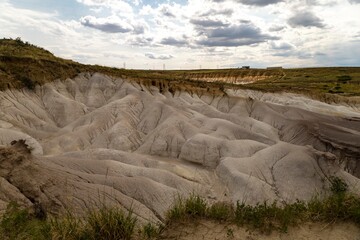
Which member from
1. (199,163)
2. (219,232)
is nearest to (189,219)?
(219,232)

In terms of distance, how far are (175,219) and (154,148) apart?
700 inches

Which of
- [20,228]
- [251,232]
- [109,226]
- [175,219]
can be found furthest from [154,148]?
[109,226]

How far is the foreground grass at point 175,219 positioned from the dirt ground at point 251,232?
0.11 m

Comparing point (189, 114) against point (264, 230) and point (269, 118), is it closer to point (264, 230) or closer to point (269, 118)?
point (269, 118)

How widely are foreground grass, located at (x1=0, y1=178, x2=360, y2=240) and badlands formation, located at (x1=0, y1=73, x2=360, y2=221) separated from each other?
240 centimetres

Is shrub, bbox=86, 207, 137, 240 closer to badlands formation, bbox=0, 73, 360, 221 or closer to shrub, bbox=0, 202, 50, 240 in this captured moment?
shrub, bbox=0, 202, 50, 240

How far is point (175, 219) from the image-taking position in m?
6.40

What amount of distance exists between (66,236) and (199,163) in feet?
56.1

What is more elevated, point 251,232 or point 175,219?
point 175,219

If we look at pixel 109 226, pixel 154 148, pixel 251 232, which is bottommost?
pixel 154 148

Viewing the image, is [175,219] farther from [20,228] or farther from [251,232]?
[20,228]

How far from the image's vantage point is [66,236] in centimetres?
549

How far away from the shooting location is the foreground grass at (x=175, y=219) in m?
5.59

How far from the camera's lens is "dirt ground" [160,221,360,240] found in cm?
607
